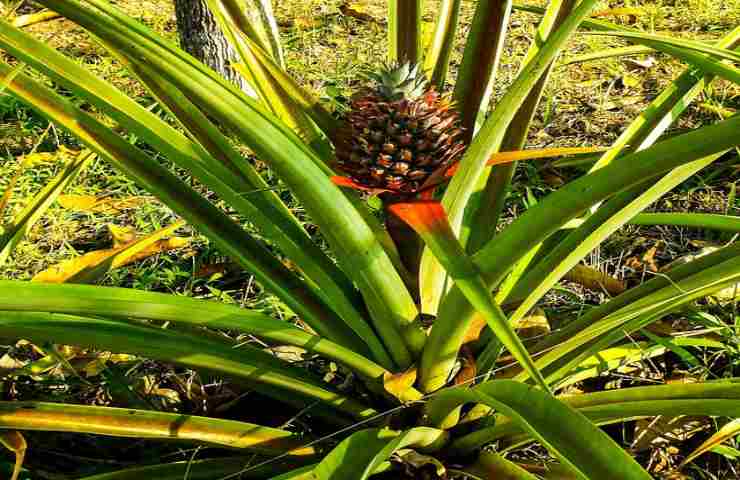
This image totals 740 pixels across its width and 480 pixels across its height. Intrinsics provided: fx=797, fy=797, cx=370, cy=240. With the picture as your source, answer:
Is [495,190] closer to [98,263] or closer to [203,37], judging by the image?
[98,263]

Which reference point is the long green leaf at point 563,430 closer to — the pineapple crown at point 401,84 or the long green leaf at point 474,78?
the long green leaf at point 474,78

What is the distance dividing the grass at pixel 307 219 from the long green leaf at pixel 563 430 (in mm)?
494

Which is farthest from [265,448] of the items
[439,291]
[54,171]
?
[54,171]

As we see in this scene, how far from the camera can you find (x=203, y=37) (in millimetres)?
2752

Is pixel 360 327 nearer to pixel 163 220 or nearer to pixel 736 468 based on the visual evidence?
pixel 736 468

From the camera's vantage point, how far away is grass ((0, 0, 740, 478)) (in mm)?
1736

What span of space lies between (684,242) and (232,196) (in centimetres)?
140

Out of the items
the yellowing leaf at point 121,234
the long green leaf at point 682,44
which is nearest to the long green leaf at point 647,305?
the long green leaf at point 682,44

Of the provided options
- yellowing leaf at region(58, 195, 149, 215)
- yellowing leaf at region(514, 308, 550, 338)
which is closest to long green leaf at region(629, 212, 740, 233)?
yellowing leaf at region(514, 308, 550, 338)

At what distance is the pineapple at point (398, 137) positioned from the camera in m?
1.23

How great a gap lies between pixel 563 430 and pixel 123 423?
2.36 ft

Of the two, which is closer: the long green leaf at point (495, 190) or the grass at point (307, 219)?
the long green leaf at point (495, 190)

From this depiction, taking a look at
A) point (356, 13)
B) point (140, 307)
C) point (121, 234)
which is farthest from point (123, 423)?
point (356, 13)

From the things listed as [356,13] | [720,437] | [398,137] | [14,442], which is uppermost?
[356,13]
